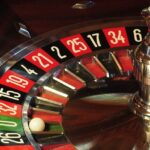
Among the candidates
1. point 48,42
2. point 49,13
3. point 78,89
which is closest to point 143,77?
point 78,89

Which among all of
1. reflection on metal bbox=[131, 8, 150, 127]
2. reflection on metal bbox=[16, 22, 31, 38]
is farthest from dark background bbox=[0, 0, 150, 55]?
reflection on metal bbox=[131, 8, 150, 127]

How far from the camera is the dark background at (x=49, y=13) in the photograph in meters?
1.74

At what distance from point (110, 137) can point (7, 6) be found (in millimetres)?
972

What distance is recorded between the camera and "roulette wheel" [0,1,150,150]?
3.85 ft

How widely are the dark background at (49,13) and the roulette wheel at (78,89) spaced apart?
4cm

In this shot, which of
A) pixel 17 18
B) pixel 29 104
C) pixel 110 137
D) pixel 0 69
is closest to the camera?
pixel 110 137

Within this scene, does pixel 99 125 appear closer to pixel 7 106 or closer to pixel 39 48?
pixel 7 106

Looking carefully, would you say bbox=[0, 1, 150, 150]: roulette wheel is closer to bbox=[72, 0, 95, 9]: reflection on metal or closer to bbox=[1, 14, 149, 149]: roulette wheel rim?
bbox=[1, 14, 149, 149]: roulette wheel rim

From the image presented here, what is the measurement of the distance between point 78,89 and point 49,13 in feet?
1.85

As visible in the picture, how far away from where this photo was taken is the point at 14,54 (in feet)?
5.09

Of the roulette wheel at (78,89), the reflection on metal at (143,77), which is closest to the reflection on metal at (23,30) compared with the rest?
the roulette wheel at (78,89)

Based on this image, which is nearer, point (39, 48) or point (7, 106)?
point (7, 106)

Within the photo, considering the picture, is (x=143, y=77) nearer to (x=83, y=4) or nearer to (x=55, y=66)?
(x=55, y=66)

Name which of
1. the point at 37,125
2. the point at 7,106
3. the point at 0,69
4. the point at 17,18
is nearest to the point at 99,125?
the point at 37,125
